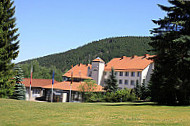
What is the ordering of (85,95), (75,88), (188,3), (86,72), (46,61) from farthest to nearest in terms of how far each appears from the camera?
1. (46,61)
2. (86,72)
3. (75,88)
4. (85,95)
5. (188,3)

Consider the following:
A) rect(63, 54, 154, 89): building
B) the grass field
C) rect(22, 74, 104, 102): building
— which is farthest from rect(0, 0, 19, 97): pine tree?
rect(63, 54, 154, 89): building

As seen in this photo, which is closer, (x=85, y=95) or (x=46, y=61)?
(x=85, y=95)

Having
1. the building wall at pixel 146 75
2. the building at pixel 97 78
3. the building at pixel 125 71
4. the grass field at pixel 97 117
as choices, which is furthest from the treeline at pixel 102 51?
the grass field at pixel 97 117

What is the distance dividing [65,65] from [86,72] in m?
96.6

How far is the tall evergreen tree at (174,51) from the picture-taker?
77.9ft

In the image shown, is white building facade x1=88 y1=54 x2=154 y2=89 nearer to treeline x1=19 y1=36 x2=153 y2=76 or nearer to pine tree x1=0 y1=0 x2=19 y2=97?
pine tree x1=0 y1=0 x2=19 y2=97

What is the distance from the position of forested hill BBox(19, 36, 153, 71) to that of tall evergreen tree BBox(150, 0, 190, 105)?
11573 cm

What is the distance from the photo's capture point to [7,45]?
33.3 m

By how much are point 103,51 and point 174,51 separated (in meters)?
157

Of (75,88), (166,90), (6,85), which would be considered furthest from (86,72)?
(166,90)

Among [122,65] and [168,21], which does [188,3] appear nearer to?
[168,21]

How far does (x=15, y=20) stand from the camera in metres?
34.1

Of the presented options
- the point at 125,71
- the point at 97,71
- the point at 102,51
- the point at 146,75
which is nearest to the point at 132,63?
the point at 125,71

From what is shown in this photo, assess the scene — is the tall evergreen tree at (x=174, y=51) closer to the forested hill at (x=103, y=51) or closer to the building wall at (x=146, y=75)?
the building wall at (x=146, y=75)
